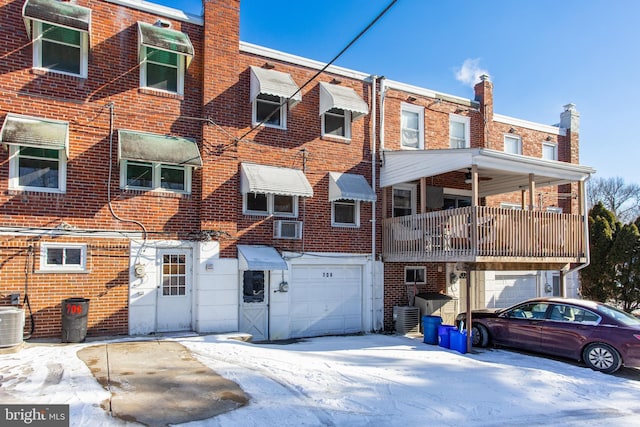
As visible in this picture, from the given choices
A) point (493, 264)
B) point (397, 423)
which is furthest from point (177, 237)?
point (493, 264)

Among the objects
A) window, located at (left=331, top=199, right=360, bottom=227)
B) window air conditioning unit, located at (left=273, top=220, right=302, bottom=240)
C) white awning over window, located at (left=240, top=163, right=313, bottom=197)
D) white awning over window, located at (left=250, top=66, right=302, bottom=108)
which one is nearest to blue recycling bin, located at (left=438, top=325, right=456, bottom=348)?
window, located at (left=331, top=199, right=360, bottom=227)

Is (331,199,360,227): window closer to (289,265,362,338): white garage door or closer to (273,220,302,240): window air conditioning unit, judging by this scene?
(273,220,302,240): window air conditioning unit

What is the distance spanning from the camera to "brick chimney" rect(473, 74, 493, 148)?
57.1 ft

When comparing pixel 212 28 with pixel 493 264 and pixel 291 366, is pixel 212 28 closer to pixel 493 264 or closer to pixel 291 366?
pixel 291 366

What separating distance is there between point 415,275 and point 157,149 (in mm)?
9009

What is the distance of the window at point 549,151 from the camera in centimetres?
1938

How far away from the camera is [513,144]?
18.5m

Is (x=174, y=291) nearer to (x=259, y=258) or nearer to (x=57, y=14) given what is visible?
(x=259, y=258)

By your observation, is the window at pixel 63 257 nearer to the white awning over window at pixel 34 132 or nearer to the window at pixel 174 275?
the window at pixel 174 275

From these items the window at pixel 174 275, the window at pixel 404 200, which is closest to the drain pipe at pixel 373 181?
the window at pixel 404 200

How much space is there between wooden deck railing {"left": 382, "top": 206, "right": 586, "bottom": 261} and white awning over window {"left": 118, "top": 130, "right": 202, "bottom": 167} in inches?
255

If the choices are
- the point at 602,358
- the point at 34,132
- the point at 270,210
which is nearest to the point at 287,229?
the point at 270,210

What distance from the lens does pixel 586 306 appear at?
1073 cm

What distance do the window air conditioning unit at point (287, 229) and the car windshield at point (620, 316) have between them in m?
7.75
